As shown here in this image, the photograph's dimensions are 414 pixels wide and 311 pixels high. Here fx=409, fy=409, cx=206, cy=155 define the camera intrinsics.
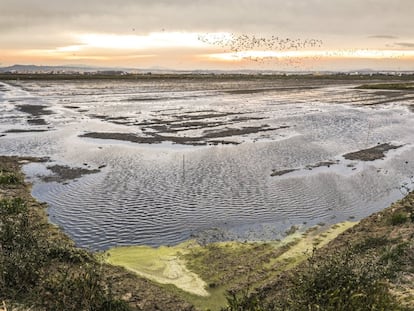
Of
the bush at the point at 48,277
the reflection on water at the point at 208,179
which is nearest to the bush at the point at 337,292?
the bush at the point at 48,277

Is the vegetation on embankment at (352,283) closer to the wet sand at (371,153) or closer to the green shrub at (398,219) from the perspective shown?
the green shrub at (398,219)

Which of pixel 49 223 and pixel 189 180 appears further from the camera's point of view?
pixel 189 180

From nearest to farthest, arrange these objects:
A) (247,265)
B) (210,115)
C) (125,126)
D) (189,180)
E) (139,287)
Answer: (139,287) → (247,265) → (189,180) → (125,126) → (210,115)

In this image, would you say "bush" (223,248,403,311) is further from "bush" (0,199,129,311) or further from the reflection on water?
the reflection on water

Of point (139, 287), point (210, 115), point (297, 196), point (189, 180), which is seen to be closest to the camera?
point (139, 287)

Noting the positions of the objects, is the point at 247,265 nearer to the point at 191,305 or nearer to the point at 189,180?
the point at 191,305

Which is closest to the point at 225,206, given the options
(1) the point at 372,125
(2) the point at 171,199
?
(2) the point at 171,199

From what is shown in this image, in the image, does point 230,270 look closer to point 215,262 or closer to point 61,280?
point 215,262
